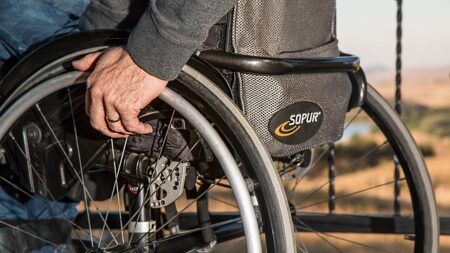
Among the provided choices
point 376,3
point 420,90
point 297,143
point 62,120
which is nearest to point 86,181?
point 62,120

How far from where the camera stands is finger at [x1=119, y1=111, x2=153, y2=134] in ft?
7.59

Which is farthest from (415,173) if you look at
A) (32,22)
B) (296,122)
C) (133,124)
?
(32,22)

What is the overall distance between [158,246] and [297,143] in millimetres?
482

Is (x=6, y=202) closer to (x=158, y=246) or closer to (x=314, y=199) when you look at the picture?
(x=158, y=246)

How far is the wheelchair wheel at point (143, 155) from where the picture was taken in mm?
2275

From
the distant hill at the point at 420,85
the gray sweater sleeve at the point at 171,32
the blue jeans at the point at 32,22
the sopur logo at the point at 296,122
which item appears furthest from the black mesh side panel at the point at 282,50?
the distant hill at the point at 420,85

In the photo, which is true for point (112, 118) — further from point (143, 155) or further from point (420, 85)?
point (420, 85)

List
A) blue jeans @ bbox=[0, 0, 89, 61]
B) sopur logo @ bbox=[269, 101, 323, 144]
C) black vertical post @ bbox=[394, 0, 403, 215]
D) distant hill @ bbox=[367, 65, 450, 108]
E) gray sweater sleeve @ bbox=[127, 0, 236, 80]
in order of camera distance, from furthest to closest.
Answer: distant hill @ bbox=[367, 65, 450, 108] → black vertical post @ bbox=[394, 0, 403, 215] → blue jeans @ bbox=[0, 0, 89, 61] → sopur logo @ bbox=[269, 101, 323, 144] → gray sweater sleeve @ bbox=[127, 0, 236, 80]

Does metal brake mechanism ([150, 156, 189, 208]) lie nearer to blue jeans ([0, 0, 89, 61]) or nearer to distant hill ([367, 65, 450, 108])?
blue jeans ([0, 0, 89, 61])

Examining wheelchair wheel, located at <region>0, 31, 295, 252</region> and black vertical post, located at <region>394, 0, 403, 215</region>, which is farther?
black vertical post, located at <region>394, 0, 403, 215</region>

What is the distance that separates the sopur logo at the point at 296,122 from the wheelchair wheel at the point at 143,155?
116mm

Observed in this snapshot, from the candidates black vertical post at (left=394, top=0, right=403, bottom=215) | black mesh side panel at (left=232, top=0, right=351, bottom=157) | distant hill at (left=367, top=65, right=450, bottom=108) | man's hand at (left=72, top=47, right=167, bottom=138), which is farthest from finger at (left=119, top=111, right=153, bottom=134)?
distant hill at (left=367, top=65, right=450, bottom=108)

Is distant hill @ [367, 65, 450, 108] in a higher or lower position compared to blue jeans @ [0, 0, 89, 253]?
higher

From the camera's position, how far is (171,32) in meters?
2.21
